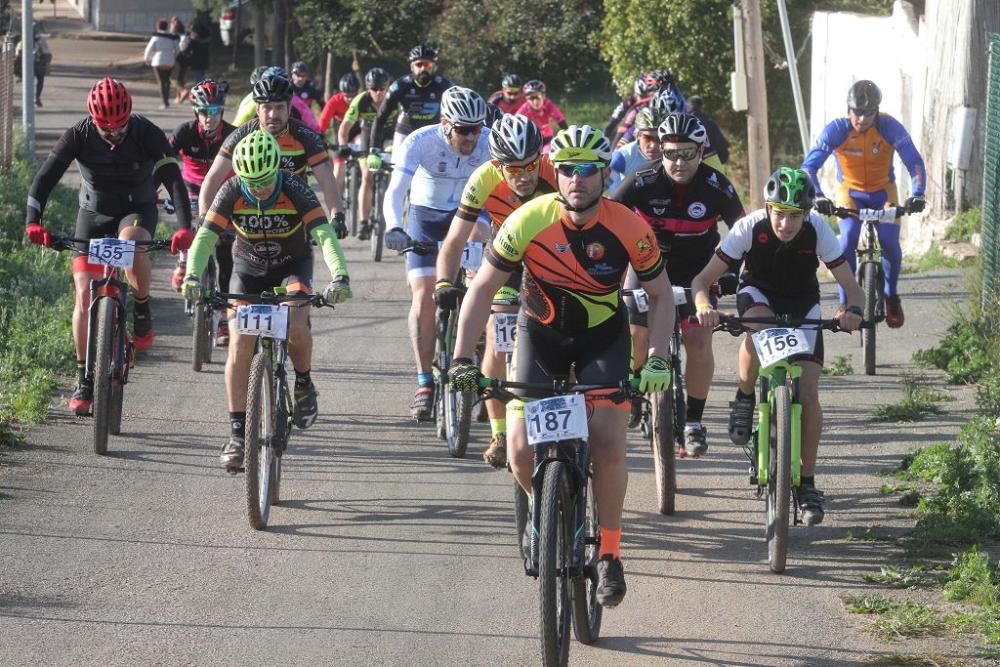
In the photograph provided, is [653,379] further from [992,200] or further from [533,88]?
[533,88]


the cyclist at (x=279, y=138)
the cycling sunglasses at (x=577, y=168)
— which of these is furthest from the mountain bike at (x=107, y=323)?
the cycling sunglasses at (x=577, y=168)

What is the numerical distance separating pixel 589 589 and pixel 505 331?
8.38 ft

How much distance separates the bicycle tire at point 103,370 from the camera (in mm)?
9781

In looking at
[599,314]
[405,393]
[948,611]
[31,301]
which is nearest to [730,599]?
[948,611]

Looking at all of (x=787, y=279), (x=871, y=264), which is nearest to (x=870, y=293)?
(x=871, y=264)

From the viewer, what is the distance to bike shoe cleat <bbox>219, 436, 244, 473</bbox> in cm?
886

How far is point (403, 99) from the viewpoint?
16.8 m

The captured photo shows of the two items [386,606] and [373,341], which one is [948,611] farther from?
[373,341]

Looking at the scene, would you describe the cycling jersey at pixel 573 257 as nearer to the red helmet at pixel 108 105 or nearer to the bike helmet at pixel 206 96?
the red helmet at pixel 108 105

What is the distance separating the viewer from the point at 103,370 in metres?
9.80

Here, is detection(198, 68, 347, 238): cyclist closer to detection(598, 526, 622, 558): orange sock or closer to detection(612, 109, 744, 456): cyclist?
detection(612, 109, 744, 456): cyclist

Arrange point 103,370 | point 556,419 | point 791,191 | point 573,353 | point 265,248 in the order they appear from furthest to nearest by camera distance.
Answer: point 103,370
point 265,248
point 791,191
point 573,353
point 556,419

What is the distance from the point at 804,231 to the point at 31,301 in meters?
7.98

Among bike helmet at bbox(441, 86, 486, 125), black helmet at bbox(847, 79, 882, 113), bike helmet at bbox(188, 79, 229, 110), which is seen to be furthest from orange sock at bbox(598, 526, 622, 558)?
bike helmet at bbox(188, 79, 229, 110)
